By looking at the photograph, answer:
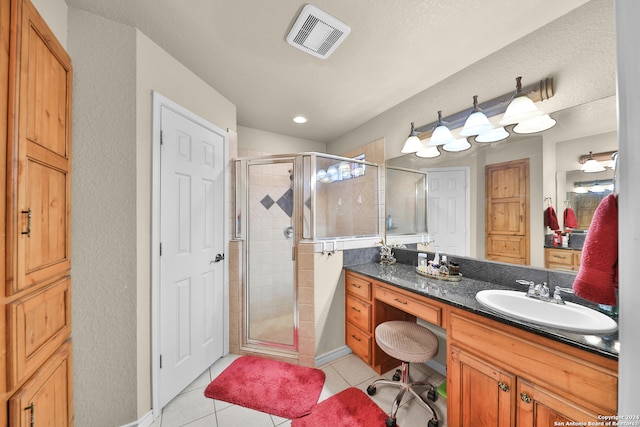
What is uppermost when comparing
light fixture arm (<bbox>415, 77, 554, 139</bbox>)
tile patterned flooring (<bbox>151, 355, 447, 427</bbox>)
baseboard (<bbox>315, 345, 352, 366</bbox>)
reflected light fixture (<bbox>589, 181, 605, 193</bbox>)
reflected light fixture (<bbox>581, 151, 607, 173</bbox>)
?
light fixture arm (<bbox>415, 77, 554, 139</bbox>)

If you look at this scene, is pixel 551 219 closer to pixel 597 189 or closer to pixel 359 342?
pixel 597 189

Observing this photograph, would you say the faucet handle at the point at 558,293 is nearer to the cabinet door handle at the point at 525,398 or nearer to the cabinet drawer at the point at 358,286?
the cabinet door handle at the point at 525,398

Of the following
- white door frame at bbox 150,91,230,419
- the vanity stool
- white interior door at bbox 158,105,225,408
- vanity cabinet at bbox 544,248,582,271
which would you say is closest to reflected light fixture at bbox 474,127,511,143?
vanity cabinet at bbox 544,248,582,271

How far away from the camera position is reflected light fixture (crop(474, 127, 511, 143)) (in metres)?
1.54

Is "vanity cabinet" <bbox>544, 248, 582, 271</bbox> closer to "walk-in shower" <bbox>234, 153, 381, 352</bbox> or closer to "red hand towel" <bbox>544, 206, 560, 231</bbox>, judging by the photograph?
"red hand towel" <bbox>544, 206, 560, 231</bbox>

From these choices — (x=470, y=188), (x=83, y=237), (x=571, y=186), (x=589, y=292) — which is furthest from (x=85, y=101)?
(x=571, y=186)

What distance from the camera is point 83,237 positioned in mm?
1291

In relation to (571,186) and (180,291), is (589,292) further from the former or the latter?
(180,291)

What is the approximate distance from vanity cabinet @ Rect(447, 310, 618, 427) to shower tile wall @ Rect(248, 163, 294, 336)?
1.48 m

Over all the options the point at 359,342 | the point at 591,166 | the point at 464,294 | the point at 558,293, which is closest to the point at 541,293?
the point at 558,293

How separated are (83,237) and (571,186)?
110 inches

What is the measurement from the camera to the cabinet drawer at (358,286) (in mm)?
1914

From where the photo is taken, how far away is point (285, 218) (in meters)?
2.37

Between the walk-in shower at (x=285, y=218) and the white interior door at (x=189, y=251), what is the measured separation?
260 mm
